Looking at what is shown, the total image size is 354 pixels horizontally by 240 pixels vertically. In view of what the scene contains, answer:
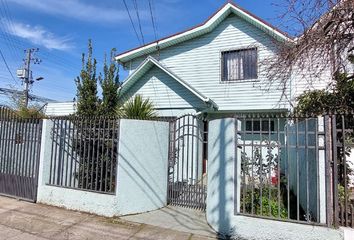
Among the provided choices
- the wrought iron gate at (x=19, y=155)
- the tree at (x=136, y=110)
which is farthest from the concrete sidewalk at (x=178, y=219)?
the wrought iron gate at (x=19, y=155)

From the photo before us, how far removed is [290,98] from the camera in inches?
489

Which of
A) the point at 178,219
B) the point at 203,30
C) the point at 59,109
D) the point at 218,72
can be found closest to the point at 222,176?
the point at 178,219

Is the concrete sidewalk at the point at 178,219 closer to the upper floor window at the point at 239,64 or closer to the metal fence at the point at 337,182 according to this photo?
the metal fence at the point at 337,182

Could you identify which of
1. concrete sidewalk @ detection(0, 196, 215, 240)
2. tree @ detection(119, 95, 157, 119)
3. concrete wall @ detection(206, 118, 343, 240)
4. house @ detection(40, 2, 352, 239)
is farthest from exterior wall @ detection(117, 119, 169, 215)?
concrete wall @ detection(206, 118, 343, 240)

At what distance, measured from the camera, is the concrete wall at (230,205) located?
5254 mm

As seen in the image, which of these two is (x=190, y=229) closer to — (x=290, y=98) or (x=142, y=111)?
(x=142, y=111)

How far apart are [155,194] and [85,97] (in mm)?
3492

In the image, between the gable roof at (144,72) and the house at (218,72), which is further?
the house at (218,72)

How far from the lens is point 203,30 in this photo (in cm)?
1408

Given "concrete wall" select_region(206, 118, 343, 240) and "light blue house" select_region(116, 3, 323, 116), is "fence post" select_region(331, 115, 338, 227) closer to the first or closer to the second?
"concrete wall" select_region(206, 118, 343, 240)

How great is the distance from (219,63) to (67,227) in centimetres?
977

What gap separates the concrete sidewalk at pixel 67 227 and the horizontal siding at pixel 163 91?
6.29m

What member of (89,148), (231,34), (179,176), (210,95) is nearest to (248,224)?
(179,176)

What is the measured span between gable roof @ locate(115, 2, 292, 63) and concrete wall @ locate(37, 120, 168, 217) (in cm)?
Answer: 705
